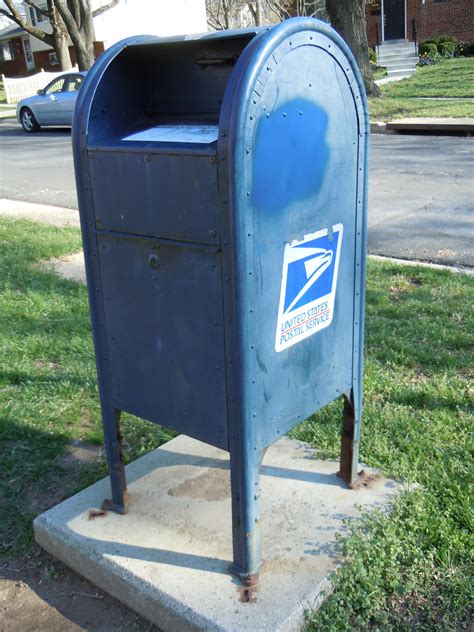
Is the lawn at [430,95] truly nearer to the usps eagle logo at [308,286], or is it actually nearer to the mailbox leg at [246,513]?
the usps eagle logo at [308,286]

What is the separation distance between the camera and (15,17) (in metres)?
27.8

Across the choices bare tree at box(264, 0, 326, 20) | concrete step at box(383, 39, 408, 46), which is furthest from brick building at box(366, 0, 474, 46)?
bare tree at box(264, 0, 326, 20)

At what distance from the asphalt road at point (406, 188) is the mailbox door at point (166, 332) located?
397 centimetres

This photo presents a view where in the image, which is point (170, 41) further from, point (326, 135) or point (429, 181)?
point (429, 181)

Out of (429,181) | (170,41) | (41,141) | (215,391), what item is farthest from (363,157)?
(41,141)

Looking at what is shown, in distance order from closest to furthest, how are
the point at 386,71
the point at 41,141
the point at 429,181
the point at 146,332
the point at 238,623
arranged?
1. the point at 238,623
2. the point at 146,332
3. the point at 429,181
4. the point at 41,141
5. the point at 386,71

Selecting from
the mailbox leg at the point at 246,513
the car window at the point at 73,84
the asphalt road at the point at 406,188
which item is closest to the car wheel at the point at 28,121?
the car window at the point at 73,84

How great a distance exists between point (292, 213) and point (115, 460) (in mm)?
1226

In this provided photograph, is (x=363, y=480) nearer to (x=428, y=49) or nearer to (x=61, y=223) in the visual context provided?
(x=61, y=223)

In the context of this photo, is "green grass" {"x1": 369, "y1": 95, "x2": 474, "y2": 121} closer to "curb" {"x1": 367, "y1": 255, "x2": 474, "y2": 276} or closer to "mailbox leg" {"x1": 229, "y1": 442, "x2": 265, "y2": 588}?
"curb" {"x1": 367, "y1": 255, "x2": 474, "y2": 276}

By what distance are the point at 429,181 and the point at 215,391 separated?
24.8 ft

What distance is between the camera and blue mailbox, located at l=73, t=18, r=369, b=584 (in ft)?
6.84

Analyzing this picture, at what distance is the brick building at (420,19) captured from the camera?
3016 centimetres

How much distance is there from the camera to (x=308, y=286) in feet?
7.84
